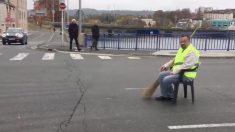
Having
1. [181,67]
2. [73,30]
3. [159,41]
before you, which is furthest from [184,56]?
[159,41]

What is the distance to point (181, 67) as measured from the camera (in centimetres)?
840

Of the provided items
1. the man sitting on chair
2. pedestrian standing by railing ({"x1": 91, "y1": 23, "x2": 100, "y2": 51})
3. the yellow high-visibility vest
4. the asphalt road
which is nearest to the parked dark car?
pedestrian standing by railing ({"x1": 91, "y1": 23, "x2": 100, "y2": 51})

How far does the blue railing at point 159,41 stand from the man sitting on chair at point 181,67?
1683cm

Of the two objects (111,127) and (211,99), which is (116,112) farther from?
(211,99)

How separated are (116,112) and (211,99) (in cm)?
263

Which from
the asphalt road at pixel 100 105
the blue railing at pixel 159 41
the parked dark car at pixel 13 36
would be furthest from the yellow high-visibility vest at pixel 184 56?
the parked dark car at pixel 13 36

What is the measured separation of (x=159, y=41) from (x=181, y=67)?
1763cm

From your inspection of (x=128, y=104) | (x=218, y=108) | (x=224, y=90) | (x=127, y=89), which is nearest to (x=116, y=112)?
(x=128, y=104)

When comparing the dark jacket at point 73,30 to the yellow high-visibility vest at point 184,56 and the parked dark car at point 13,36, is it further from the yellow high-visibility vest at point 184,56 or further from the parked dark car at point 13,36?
the yellow high-visibility vest at point 184,56

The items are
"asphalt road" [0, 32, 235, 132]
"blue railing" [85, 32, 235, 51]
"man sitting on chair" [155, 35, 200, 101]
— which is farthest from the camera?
"blue railing" [85, 32, 235, 51]

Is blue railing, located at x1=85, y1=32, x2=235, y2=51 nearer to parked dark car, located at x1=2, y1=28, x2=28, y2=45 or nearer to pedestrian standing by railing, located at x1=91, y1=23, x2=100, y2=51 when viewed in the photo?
pedestrian standing by railing, located at x1=91, y1=23, x2=100, y2=51

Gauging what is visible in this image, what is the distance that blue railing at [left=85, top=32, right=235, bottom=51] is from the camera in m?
25.7

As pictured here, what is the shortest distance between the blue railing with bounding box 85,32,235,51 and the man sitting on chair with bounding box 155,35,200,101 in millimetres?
16828

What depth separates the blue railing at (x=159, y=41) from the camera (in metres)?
25.7
